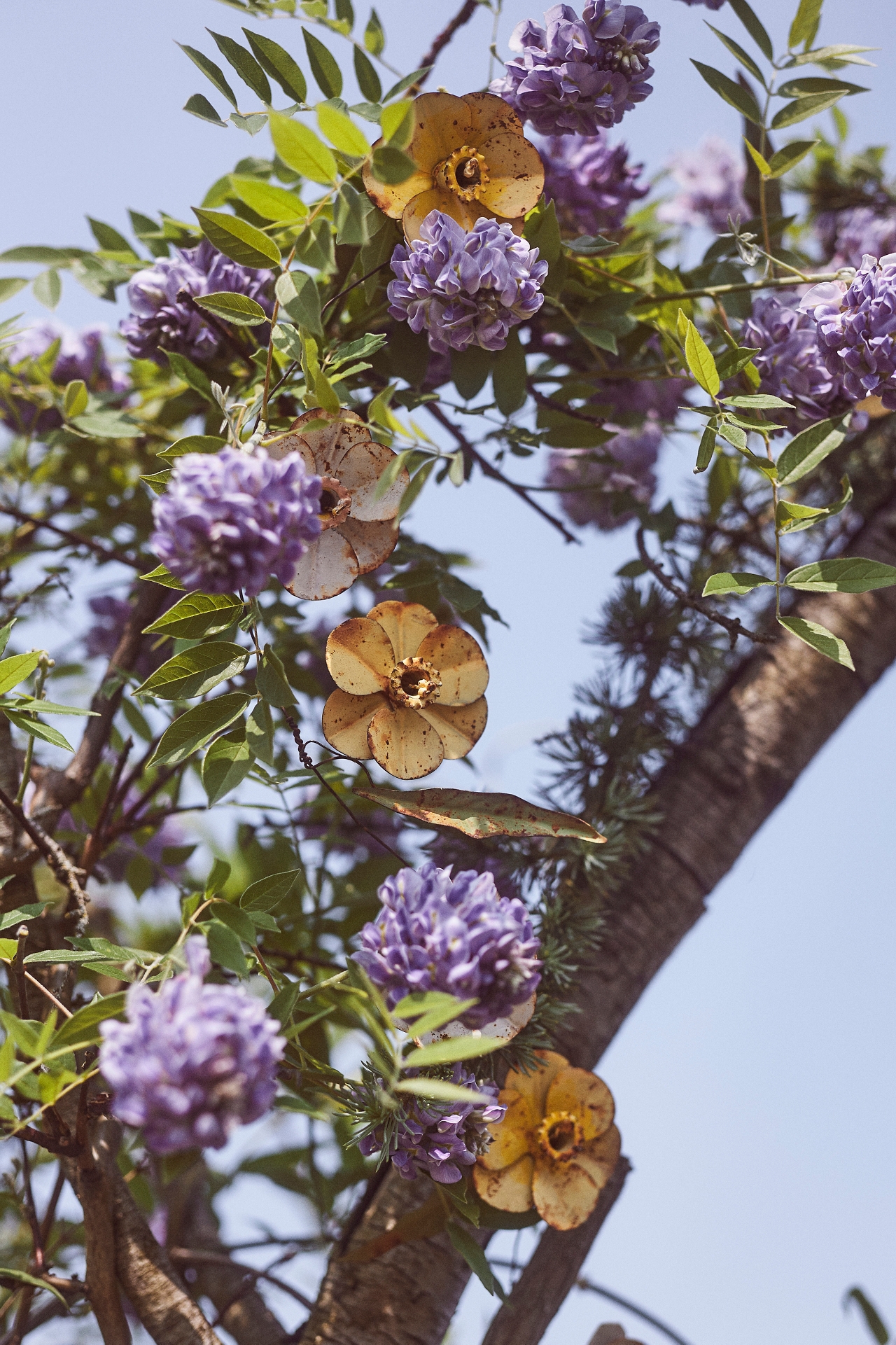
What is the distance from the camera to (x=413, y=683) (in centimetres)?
52

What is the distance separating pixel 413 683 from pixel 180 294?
0.95 feet

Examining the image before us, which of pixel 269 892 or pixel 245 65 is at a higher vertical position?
pixel 245 65

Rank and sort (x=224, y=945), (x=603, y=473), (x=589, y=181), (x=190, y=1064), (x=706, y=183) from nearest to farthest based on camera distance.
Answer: (x=190, y=1064), (x=224, y=945), (x=589, y=181), (x=603, y=473), (x=706, y=183)

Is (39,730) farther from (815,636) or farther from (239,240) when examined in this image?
(815,636)

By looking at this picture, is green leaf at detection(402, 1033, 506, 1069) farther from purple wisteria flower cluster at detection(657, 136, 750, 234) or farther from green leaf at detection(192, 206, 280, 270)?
purple wisteria flower cluster at detection(657, 136, 750, 234)

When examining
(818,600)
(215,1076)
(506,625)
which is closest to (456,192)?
(506,625)

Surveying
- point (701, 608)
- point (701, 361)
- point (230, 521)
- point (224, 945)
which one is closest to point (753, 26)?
point (701, 361)

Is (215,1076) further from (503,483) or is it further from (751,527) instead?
(751,527)

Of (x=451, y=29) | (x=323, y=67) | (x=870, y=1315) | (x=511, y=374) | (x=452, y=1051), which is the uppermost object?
(x=451, y=29)

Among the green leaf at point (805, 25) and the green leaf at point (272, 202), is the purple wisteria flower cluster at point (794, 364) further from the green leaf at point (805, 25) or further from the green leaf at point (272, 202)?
the green leaf at point (272, 202)

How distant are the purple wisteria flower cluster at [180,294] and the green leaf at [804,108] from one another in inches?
12.4

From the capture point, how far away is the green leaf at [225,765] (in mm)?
448

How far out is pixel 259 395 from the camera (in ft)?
1.72

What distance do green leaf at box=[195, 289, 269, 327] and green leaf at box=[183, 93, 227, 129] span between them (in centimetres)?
11
